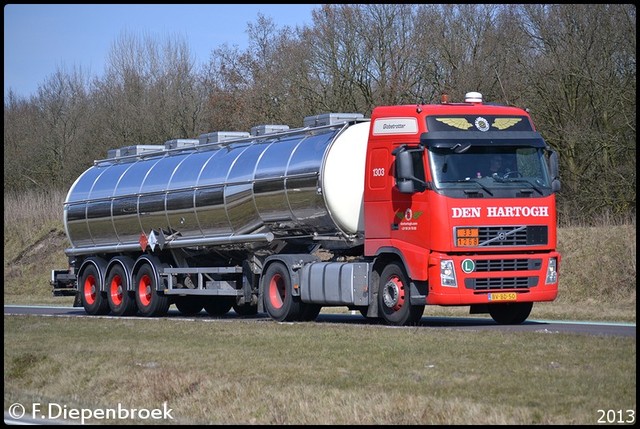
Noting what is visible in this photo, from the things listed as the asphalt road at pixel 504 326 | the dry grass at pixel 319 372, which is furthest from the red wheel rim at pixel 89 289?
the dry grass at pixel 319 372

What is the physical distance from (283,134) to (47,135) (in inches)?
1576

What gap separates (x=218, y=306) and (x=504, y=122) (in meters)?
10.5

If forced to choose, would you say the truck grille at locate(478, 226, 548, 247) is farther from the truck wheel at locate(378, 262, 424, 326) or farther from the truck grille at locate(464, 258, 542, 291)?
the truck wheel at locate(378, 262, 424, 326)

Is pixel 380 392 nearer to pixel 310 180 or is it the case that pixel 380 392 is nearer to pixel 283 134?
pixel 310 180

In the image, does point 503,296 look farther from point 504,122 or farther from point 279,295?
point 279,295

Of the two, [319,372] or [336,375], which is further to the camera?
[319,372]

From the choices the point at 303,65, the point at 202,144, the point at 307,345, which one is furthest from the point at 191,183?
the point at 303,65

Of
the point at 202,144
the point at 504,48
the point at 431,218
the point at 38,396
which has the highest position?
the point at 504,48

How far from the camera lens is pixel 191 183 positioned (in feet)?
87.7

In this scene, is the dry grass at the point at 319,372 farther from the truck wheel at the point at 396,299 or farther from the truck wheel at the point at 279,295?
the truck wheel at the point at 279,295

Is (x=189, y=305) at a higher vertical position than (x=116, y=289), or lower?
lower

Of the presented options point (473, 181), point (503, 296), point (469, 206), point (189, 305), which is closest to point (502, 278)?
point (503, 296)

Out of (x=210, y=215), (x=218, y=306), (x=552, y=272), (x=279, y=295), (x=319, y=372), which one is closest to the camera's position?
(x=319, y=372)

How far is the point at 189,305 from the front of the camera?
1163 inches
